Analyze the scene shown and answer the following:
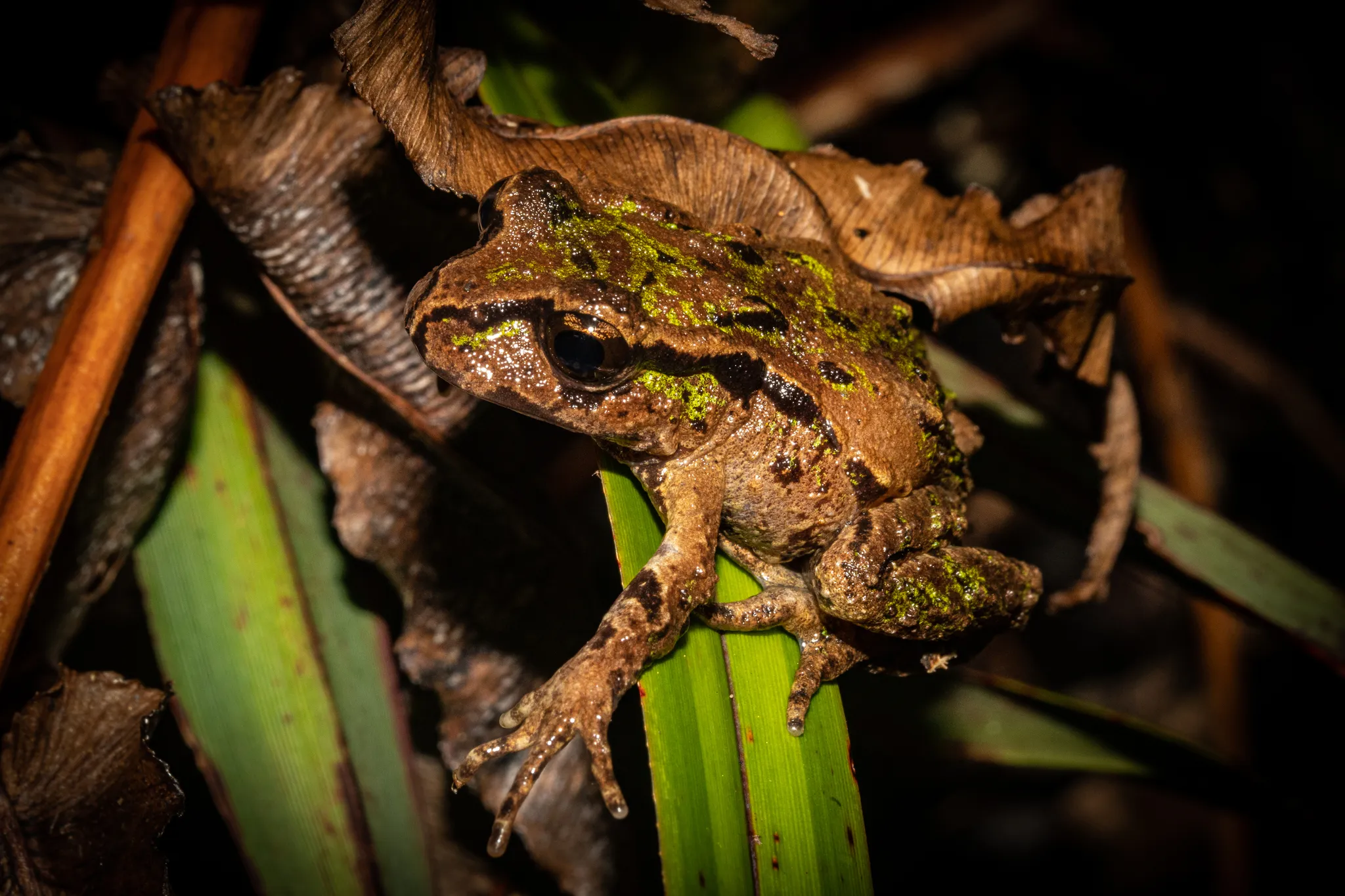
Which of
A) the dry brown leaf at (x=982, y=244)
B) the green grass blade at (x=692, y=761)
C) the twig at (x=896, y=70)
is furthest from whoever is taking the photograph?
the twig at (x=896, y=70)

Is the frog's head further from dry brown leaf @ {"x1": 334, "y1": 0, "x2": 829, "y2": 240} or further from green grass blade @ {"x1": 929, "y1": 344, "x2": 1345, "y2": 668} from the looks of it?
green grass blade @ {"x1": 929, "y1": 344, "x2": 1345, "y2": 668}

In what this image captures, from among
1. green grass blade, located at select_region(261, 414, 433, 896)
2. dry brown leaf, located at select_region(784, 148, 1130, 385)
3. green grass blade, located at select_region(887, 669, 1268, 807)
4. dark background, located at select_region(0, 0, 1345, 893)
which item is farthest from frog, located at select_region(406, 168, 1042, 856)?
dark background, located at select_region(0, 0, 1345, 893)

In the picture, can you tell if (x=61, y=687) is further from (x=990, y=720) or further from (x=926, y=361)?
(x=990, y=720)

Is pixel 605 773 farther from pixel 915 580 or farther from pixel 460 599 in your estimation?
pixel 915 580

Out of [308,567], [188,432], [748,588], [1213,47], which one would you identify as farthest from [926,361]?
[1213,47]

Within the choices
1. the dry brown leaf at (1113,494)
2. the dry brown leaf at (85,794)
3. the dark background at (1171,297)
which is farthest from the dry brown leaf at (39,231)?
the dry brown leaf at (1113,494)

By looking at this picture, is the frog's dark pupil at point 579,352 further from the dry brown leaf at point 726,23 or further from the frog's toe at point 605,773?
the frog's toe at point 605,773
